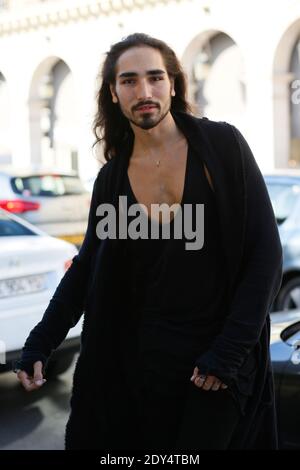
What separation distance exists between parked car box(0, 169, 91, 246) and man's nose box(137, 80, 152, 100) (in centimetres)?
752

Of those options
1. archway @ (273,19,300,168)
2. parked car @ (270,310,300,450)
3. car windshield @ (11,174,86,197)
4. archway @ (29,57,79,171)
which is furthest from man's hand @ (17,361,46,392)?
archway @ (29,57,79,171)

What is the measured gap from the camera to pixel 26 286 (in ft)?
17.9

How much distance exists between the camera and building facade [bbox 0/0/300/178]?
69.7 ft

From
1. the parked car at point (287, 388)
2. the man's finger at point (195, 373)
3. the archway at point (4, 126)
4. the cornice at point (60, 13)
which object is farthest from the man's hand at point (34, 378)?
the archway at point (4, 126)

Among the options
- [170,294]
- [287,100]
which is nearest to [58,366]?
[170,294]

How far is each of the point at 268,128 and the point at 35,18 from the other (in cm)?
1066

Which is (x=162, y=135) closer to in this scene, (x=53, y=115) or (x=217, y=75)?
(x=217, y=75)

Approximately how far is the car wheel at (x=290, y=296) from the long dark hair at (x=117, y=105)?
5132 mm

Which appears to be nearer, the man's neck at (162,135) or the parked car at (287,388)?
the man's neck at (162,135)

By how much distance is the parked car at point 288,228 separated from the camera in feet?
24.7

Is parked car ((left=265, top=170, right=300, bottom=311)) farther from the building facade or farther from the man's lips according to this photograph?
the building facade

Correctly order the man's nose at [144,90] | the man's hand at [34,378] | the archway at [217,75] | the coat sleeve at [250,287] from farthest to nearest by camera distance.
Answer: the archway at [217,75]
the man's hand at [34,378]
the man's nose at [144,90]
the coat sleeve at [250,287]

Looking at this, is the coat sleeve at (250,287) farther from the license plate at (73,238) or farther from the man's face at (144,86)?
the license plate at (73,238)
